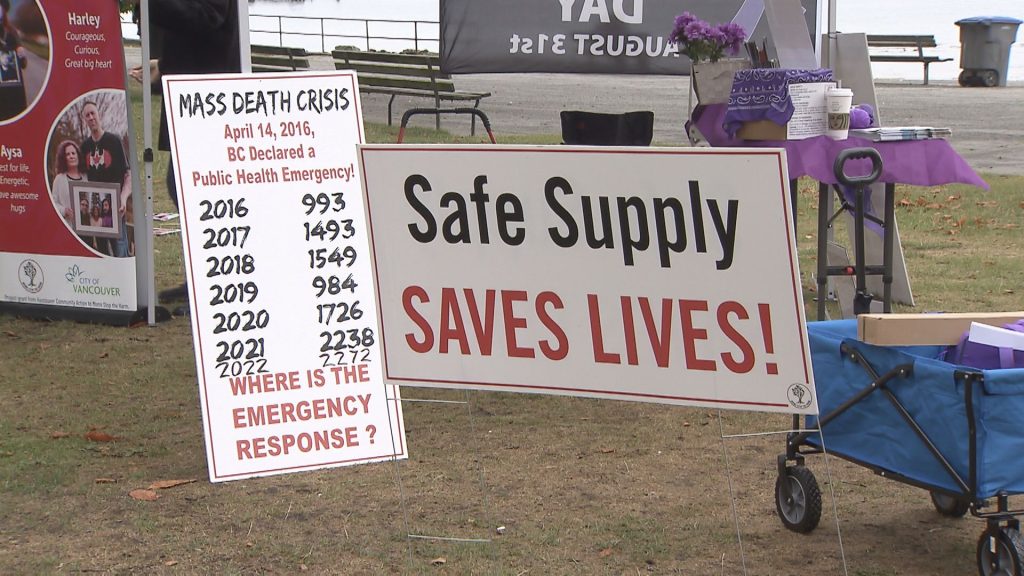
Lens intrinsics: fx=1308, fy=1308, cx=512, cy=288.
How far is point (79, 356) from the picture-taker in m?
7.14

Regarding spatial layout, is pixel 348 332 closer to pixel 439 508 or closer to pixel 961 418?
pixel 439 508

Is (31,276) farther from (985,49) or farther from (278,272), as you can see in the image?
(985,49)

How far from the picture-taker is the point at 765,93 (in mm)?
6633

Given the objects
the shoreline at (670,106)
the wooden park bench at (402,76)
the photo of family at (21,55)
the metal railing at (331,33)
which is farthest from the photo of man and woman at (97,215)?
the metal railing at (331,33)

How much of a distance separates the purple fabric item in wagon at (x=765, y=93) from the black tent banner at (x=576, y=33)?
7.75 feet

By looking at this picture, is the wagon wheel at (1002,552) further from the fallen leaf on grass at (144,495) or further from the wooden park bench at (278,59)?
the wooden park bench at (278,59)

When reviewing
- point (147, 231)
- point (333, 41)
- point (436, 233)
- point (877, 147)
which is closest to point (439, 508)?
point (436, 233)

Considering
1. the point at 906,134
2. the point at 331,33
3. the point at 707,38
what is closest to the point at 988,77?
the point at 707,38

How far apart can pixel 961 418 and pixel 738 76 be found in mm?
3406

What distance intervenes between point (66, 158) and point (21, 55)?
0.67 m

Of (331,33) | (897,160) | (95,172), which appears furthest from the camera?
(331,33)

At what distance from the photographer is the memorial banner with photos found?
764 cm

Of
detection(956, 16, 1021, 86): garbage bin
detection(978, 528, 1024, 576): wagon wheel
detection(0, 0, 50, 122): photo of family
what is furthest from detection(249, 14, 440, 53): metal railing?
detection(978, 528, 1024, 576): wagon wheel

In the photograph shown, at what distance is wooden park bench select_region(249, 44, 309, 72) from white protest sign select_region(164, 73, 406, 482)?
1722 cm
